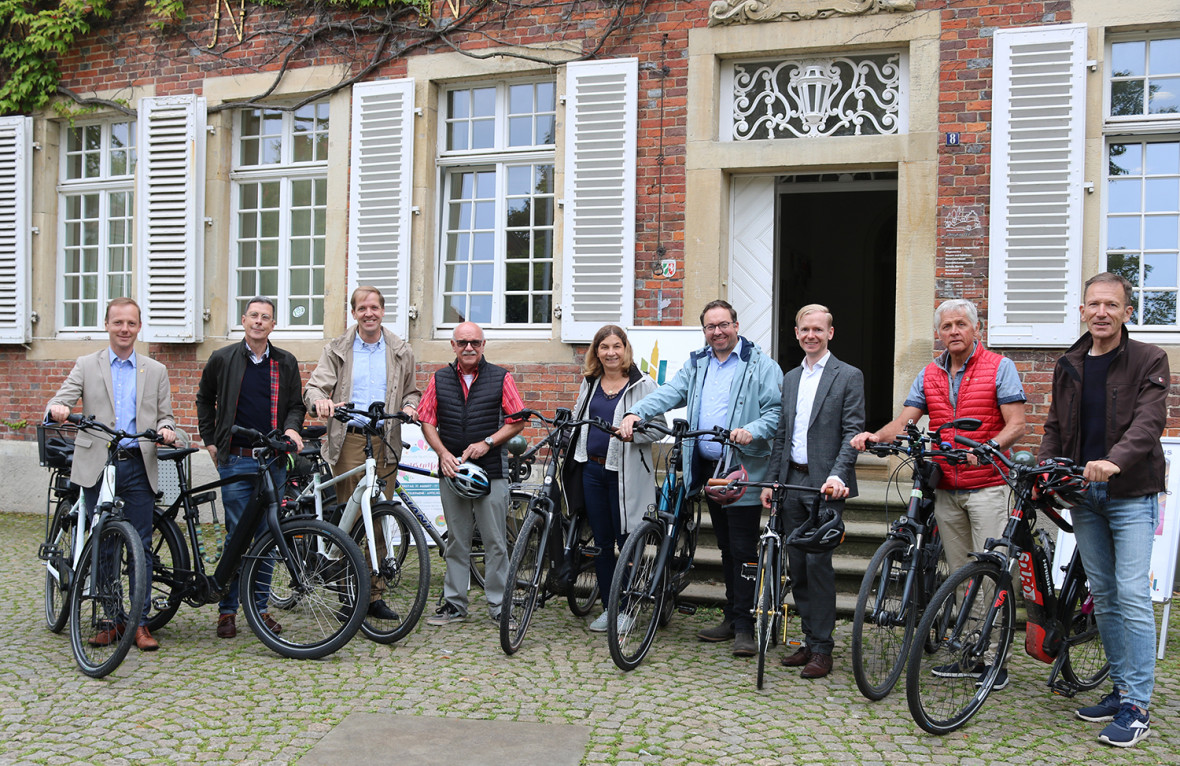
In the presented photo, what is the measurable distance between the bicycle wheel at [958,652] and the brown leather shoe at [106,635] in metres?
3.31

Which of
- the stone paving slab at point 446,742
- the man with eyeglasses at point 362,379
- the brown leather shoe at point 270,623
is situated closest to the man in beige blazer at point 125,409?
the brown leather shoe at point 270,623

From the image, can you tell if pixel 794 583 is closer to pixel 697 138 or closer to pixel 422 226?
pixel 697 138

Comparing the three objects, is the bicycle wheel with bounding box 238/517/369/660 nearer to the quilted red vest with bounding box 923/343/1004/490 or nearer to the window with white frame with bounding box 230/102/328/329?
the quilted red vest with bounding box 923/343/1004/490

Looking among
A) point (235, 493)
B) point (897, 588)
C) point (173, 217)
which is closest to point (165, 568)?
point (235, 493)

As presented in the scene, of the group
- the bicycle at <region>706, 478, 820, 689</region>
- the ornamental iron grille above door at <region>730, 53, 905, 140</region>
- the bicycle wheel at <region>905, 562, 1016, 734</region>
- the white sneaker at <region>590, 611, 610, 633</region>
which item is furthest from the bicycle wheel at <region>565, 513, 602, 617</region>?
the ornamental iron grille above door at <region>730, 53, 905, 140</region>

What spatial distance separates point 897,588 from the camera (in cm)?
443

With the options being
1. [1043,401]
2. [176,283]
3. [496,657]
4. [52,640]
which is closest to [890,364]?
[1043,401]

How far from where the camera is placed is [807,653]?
5000mm

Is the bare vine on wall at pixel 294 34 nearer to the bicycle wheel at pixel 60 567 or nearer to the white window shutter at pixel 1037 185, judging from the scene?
the white window shutter at pixel 1037 185

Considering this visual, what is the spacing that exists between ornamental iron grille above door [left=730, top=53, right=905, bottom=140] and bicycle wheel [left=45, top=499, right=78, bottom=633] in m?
4.88

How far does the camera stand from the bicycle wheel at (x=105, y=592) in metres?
4.68

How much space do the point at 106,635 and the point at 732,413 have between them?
2964 millimetres

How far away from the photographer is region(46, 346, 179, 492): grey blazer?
16.7 ft

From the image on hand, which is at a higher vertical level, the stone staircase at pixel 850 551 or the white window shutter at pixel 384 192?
the white window shutter at pixel 384 192
